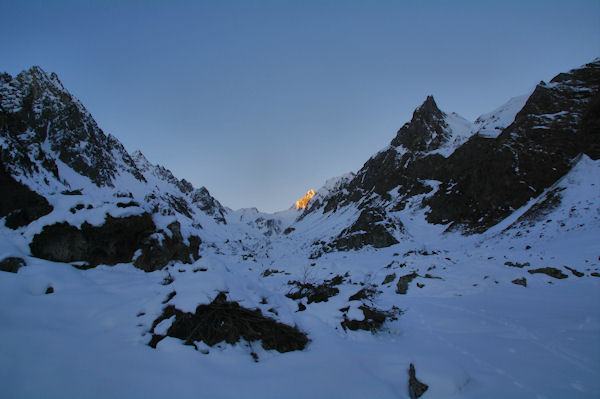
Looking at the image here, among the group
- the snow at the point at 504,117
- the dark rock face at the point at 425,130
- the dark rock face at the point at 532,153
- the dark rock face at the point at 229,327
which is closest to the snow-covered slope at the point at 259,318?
the dark rock face at the point at 229,327

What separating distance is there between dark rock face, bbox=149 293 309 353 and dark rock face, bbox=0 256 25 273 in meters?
3.39

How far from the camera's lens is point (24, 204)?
889 cm

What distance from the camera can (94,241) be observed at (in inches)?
338

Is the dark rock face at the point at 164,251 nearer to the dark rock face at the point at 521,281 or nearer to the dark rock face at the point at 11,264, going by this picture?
the dark rock face at the point at 11,264

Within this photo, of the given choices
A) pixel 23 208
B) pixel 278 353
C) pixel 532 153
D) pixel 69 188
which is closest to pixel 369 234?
pixel 532 153

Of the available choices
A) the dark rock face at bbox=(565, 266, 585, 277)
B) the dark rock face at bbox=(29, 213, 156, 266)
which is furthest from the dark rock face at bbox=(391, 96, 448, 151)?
the dark rock face at bbox=(29, 213, 156, 266)

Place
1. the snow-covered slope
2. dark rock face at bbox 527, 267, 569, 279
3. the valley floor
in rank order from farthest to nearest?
dark rock face at bbox 527, 267, 569, 279 < the snow-covered slope < the valley floor

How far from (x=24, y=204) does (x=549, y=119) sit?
143 feet

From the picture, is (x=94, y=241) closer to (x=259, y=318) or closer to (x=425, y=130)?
(x=259, y=318)

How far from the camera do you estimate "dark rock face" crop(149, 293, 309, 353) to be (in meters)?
4.60

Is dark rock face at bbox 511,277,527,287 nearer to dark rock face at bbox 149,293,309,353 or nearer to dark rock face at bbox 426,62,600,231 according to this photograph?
dark rock face at bbox 149,293,309,353

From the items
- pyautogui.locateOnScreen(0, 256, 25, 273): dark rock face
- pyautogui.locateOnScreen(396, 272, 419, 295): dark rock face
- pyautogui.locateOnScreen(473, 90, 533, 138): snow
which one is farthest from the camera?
pyautogui.locateOnScreen(473, 90, 533, 138): snow

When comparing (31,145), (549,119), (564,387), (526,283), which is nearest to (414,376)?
(564,387)

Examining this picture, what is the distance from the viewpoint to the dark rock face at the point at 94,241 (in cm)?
774
